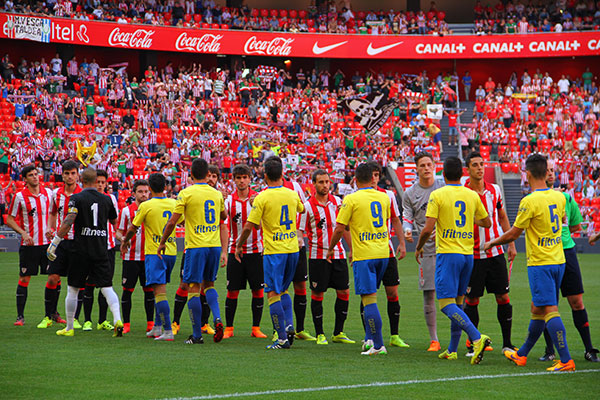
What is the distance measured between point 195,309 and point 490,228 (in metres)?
3.61

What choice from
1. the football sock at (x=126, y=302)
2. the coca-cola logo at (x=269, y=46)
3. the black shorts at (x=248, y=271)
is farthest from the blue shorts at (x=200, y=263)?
the coca-cola logo at (x=269, y=46)

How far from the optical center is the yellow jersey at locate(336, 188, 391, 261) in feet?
32.6

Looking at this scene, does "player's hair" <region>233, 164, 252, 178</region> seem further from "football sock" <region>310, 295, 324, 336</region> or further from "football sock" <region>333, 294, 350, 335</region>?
"football sock" <region>333, 294, 350, 335</region>

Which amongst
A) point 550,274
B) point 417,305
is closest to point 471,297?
point 550,274

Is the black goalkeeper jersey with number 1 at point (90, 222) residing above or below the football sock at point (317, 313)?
above

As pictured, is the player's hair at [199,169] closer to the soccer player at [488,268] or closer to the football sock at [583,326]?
the soccer player at [488,268]

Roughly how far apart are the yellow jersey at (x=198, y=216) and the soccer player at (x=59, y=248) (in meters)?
1.97

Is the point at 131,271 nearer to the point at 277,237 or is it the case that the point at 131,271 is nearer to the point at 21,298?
the point at 21,298

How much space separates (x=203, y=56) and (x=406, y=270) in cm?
2513

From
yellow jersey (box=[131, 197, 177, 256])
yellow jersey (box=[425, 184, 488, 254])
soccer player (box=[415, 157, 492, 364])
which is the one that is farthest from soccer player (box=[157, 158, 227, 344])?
yellow jersey (box=[425, 184, 488, 254])

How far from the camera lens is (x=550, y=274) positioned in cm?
879

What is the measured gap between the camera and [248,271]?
38.7 feet

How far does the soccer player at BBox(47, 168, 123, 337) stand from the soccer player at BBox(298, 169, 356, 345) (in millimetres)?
2569

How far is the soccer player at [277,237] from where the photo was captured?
34.1ft
